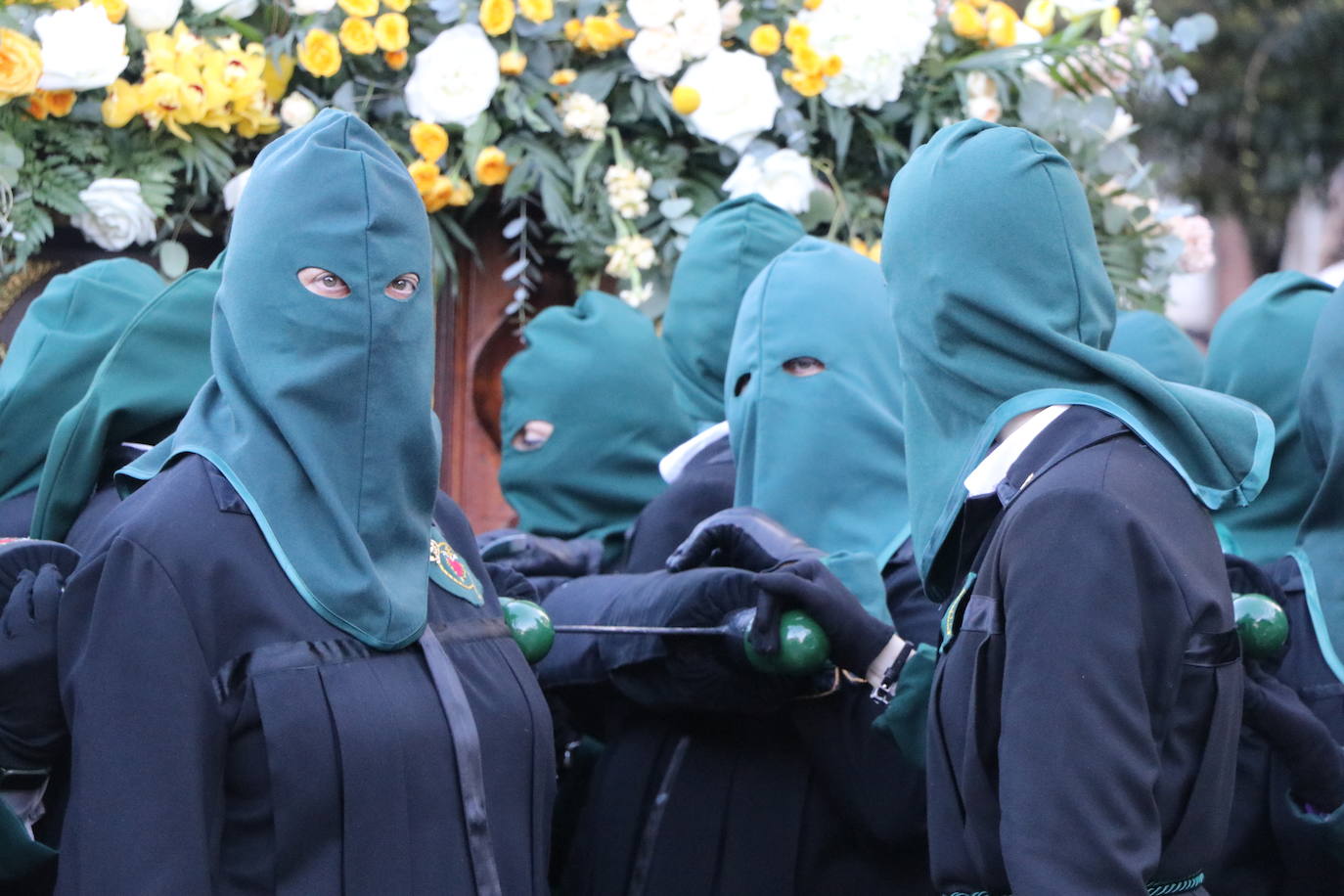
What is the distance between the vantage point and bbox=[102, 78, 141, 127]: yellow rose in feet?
A: 12.1

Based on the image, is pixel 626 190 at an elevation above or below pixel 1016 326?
below

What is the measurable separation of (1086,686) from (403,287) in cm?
117

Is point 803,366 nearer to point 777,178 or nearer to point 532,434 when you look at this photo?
point 532,434

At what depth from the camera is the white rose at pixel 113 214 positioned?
367cm

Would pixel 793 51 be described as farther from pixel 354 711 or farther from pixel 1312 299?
pixel 354 711

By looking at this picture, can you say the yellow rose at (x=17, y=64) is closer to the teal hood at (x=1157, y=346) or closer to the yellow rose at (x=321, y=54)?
the yellow rose at (x=321, y=54)

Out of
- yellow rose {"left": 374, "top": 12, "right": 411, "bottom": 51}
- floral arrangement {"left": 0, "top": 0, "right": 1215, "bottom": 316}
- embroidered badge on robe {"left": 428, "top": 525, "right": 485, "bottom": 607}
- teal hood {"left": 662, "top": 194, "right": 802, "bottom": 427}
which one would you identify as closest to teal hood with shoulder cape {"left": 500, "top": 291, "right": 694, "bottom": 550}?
teal hood {"left": 662, "top": 194, "right": 802, "bottom": 427}

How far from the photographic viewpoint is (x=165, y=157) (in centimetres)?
382

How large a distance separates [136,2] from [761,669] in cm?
218

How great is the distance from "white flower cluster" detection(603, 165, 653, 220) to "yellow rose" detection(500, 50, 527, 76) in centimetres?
33

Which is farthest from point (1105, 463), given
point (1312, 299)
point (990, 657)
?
point (1312, 299)

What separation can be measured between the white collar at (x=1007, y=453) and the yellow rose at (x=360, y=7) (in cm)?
226

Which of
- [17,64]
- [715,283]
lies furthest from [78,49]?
[715,283]

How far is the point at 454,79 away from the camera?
13.0 ft
